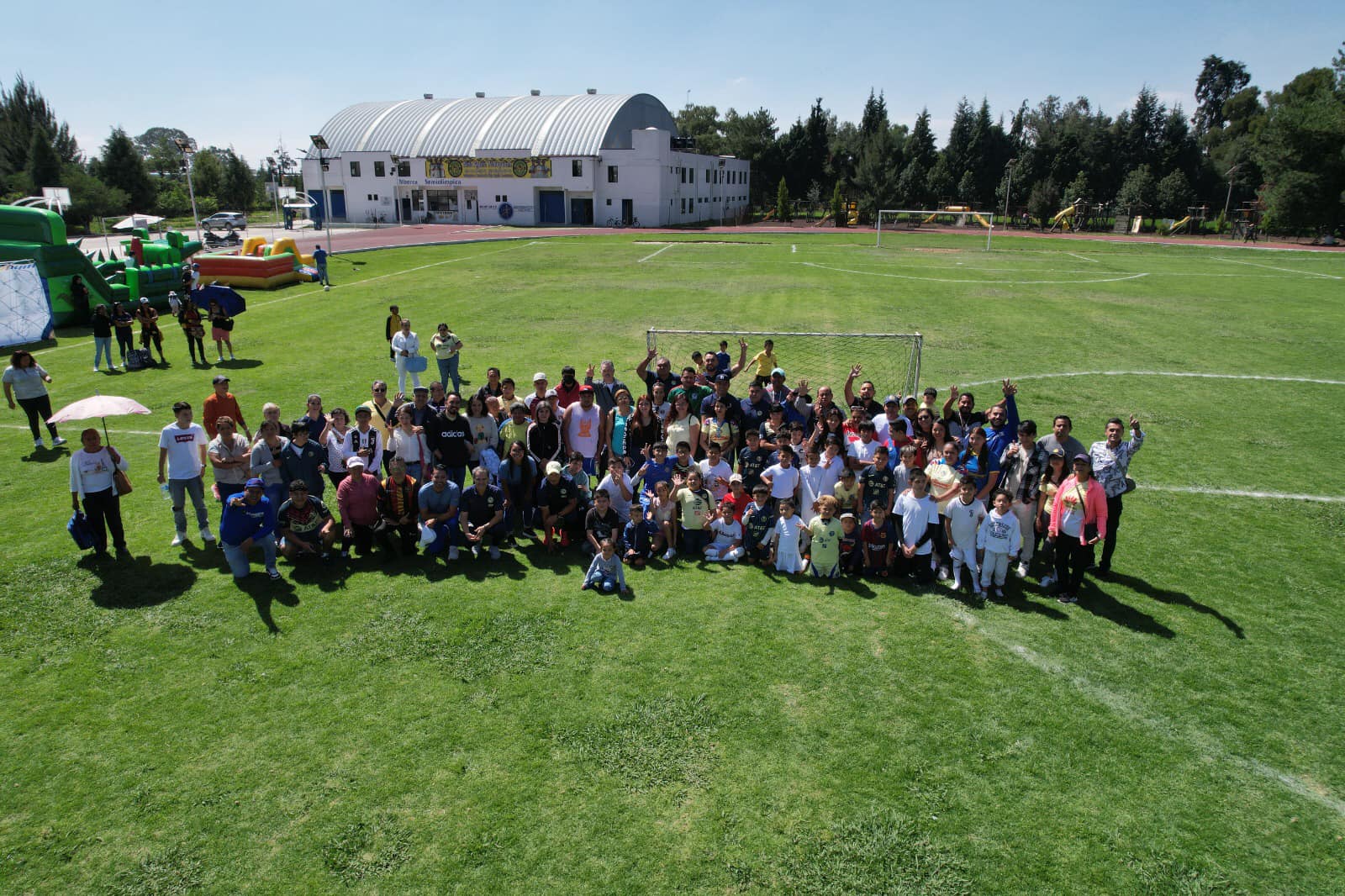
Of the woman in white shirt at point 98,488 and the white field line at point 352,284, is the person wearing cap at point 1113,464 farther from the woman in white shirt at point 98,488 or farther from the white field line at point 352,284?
the white field line at point 352,284

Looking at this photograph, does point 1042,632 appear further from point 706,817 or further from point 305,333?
point 305,333

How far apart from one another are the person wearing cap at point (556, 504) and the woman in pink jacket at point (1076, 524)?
5.83 metres

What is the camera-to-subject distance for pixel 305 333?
2248cm

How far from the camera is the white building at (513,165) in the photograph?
6794 centimetres

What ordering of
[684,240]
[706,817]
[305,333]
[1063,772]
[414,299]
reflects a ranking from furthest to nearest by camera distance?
1. [684,240]
2. [414,299]
3. [305,333]
4. [1063,772]
5. [706,817]

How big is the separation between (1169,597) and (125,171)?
3457 inches

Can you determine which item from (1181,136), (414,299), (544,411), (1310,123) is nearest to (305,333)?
(414,299)

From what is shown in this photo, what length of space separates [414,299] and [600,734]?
973 inches

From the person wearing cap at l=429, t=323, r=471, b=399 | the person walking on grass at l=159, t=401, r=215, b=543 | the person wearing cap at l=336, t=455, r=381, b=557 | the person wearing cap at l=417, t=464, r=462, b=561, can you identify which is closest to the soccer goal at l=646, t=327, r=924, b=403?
the person wearing cap at l=429, t=323, r=471, b=399

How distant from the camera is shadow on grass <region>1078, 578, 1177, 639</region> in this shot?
804cm

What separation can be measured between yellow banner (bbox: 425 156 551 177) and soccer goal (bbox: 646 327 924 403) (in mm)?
52872

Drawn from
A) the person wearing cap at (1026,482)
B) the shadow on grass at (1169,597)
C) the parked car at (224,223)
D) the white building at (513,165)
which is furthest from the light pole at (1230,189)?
the parked car at (224,223)

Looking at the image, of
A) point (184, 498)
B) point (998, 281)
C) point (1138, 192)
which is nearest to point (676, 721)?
point (184, 498)

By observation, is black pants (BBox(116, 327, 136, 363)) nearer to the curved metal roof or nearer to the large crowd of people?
the large crowd of people
